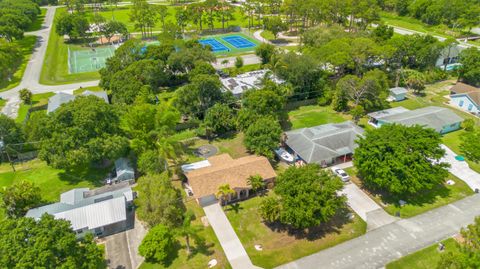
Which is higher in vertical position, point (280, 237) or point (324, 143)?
point (324, 143)

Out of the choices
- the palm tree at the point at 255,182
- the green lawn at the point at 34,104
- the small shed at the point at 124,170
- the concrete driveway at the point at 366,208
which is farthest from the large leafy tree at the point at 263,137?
the green lawn at the point at 34,104

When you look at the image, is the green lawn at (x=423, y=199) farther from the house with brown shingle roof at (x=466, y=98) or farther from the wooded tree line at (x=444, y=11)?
the wooded tree line at (x=444, y=11)

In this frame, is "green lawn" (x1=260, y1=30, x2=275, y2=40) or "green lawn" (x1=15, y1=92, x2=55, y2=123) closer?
"green lawn" (x1=15, y1=92, x2=55, y2=123)

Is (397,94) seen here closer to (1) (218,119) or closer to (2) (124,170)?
(1) (218,119)

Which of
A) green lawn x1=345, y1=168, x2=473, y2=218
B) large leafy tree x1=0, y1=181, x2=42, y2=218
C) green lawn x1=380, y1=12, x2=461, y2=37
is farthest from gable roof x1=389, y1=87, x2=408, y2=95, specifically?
large leafy tree x1=0, y1=181, x2=42, y2=218

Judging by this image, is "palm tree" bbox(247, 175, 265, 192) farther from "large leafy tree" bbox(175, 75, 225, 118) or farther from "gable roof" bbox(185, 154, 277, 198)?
"large leafy tree" bbox(175, 75, 225, 118)

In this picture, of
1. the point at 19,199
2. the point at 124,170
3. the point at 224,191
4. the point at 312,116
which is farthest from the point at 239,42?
the point at 19,199
